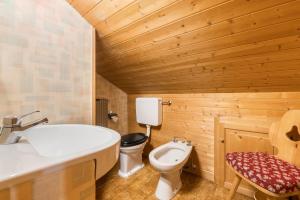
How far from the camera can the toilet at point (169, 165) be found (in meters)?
1.52

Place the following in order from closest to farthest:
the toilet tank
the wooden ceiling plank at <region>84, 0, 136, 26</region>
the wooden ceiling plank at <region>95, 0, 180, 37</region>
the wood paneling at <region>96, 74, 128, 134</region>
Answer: the wooden ceiling plank at <region>95, 0, 180, 37</region>, the wooden ceiling plank at <region>84, 0, 136, 26</region>, the toilet tank, the wood paneling at <region>96, 74, 128, 134</region>

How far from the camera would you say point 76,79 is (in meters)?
1.46

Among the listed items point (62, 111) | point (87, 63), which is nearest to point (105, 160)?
point (62, 111)

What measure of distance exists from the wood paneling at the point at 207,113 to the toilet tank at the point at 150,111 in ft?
0.41

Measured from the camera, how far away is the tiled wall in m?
1.09

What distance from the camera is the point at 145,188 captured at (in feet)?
5.92

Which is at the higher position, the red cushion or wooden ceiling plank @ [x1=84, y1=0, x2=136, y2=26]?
wooden ceiling plank @ [x1=84, y1=0, x2=136, y2=26]

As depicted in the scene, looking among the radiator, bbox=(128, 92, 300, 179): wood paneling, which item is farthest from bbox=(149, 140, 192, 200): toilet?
the radiator

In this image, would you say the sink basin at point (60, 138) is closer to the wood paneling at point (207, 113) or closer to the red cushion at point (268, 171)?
the red cushion at point (268, 171)

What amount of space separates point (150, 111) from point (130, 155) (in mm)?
Answer: 644

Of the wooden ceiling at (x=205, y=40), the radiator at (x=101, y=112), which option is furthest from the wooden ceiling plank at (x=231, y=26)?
the radiator at (x=101, y=112)

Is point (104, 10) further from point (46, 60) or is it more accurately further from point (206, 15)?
point (206, 15)

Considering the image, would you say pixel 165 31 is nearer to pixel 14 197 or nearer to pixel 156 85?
pixel 156 85

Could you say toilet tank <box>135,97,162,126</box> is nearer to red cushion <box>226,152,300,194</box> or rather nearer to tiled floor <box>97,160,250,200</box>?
tiled floor <box>97,160,250,200</box>
